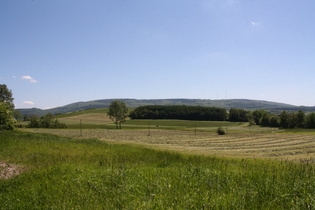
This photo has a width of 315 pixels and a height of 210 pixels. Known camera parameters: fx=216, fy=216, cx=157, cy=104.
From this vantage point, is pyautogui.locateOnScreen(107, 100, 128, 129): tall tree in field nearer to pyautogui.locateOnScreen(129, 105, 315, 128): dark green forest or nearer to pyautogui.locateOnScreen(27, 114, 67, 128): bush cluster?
pyautogui.locateOnScreen(27, 114, 67, 128): bush cluster

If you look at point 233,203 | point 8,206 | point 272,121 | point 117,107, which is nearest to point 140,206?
point 233,203

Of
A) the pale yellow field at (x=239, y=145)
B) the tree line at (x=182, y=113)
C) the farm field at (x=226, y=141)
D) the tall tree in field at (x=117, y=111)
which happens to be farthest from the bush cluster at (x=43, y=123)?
the tree line at (x=182, y=113)

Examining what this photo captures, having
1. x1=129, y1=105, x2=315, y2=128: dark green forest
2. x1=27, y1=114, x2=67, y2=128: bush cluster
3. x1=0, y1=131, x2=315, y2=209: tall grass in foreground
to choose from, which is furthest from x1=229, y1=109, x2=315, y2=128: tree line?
x1=0, y1=131, x2=315, y2=209: tall grass in foreground

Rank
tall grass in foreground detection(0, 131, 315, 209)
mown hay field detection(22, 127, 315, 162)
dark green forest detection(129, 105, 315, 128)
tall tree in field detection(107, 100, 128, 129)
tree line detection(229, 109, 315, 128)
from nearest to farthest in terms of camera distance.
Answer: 1. tall grass in foreground detection(0, 131, 315, 209)
2. mown hay field detection(22, 127, 315, 162)
3. tree line detection(229, 109, 315, 128)
4. tall tree in field detection(107, 100, 128, 129)
5. dark green forest detection(129, 105, 315, 128)

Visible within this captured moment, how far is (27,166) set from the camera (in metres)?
10.3

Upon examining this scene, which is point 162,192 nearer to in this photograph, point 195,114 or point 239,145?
point 239,145

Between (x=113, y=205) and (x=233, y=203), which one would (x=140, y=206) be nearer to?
(x=113, y=205)

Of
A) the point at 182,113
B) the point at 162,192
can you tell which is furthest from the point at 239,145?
the point at 182,113

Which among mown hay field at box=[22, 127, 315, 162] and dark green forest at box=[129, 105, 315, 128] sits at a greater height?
dark green forest at box=[129, 105, 315, 128]

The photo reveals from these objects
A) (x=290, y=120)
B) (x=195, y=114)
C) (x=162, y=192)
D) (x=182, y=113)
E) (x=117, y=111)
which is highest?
(x=117, y=111)

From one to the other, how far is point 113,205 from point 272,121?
4574 inches

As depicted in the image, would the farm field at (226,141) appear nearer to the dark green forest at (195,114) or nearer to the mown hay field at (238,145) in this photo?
the mown hay field at (238,145)

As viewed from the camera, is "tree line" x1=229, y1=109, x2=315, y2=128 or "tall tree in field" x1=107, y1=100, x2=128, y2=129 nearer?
"tree line" x1=229, y1=109, x2=315, y2=128

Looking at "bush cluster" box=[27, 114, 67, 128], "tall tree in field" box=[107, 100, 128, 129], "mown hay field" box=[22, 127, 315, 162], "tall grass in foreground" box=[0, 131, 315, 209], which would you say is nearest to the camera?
"tall grass in foreground" box=[0, 131, 315, 209]
